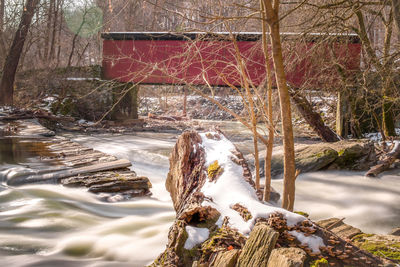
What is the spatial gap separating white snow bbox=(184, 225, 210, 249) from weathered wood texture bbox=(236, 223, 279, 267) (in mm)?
327

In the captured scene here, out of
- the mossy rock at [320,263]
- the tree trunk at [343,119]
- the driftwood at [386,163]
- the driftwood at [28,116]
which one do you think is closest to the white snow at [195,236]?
the mossy rock at [320,263]

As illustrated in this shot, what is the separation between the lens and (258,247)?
1.71 m

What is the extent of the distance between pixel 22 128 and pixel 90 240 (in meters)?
7.47

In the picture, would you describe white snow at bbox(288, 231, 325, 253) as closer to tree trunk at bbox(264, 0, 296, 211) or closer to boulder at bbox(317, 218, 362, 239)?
tree trunk at bbox(264, 0, 296, 211)

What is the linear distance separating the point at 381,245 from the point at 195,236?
1595 millimetres

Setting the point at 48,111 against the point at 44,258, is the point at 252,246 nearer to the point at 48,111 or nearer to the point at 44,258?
the point at 44,258

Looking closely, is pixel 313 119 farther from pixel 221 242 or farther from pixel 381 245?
pixel 221 242

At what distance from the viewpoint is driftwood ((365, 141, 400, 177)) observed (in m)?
6.89

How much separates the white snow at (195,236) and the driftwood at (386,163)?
5805 millimetres

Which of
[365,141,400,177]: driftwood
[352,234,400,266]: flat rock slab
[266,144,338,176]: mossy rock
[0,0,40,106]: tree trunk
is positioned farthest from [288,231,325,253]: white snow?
[0,0,40,106]: tree trunk

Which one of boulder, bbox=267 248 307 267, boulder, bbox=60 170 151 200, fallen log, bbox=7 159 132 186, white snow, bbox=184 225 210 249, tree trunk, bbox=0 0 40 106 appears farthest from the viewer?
tree trunk, bbox=0 0 40 106

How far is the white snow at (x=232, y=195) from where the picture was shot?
6.61 ft

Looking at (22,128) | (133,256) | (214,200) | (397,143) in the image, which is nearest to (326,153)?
(397,143)

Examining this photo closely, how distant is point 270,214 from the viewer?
2.01 meters
